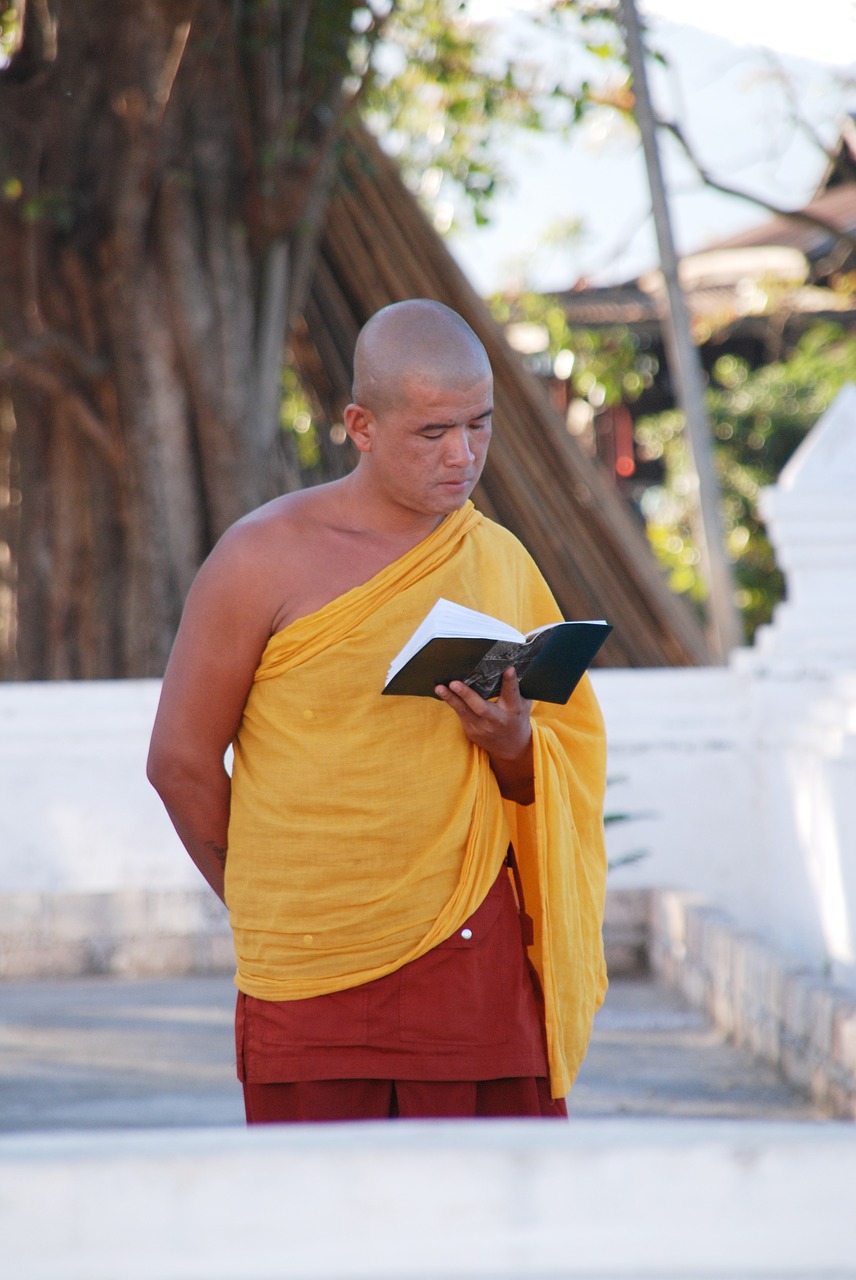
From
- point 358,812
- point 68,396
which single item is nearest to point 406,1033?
point 358,812

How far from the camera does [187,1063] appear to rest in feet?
13.5

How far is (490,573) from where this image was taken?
1.97 m

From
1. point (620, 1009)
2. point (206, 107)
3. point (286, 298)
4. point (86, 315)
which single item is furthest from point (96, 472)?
point (620, 1009)

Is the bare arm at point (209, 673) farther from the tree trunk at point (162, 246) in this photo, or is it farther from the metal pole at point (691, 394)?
the tree trunk at point (162, 246)

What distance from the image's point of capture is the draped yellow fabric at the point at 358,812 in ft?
5.97

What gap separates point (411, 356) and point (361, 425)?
110 millimetres

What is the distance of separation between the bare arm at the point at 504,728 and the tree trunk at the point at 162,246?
193 inches

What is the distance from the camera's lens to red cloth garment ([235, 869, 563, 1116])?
1.81 m

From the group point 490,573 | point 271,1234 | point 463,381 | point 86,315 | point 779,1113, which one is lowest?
point 779,1113

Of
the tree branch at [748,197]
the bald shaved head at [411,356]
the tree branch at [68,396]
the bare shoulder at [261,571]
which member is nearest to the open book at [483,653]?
the bare shoulder at [261,571]

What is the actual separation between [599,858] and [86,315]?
5642 millimetres

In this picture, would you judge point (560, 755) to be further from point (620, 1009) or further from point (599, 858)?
point (620, 1009)

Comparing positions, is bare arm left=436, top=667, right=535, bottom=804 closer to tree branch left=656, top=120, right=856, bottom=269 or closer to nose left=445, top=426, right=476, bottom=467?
nose left=445, top=426, right=476, bottom=467

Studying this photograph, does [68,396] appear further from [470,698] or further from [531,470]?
[470,698]
